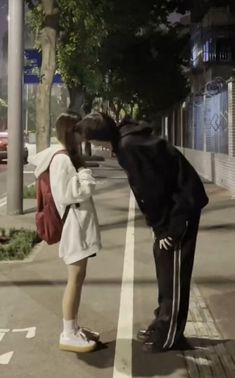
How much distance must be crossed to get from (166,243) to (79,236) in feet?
2.06

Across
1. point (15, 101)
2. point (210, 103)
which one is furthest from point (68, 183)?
point (210, 103)

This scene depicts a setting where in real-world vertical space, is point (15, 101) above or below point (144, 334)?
above

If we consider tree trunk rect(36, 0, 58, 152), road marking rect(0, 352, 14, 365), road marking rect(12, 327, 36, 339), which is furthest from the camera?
tree trunk rect(36, 0, 58, 152)

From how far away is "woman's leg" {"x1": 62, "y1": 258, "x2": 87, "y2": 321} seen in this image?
4.88m

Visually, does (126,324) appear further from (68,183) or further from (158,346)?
(68,183)

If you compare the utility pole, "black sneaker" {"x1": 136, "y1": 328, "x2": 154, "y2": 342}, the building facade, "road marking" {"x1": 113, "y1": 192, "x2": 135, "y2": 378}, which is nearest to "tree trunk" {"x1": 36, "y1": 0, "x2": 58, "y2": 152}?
the utility pole

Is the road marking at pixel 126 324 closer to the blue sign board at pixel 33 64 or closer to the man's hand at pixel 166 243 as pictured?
the man's hand at pixel 166 243

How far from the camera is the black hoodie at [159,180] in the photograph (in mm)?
4680

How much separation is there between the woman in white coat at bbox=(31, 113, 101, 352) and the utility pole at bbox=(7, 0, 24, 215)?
7.23 meters

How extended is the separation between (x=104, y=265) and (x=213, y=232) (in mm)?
3081

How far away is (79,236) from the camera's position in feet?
15.8

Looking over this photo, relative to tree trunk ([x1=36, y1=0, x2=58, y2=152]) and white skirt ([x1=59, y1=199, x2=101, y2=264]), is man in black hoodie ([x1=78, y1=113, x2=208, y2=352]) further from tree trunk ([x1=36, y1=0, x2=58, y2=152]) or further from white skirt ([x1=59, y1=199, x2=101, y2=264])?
tree trunk ([x1=36, y1=0, x2=58, y2=152])

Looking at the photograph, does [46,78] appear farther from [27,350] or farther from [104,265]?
[27,350]

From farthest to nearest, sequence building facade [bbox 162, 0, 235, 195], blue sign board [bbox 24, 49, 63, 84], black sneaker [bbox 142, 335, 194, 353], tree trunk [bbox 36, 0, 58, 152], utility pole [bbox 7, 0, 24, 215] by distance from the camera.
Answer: building facade [bbox 162, 0, 235, 195] < blue sign board [bbox 24, 49, 63, 84] < tree trunk [bbox 36, 0, 58, 152] < utility pole [bbox 7, 0, 24, 215] < black sneaker [bbox 142, 335, 194, 353]
